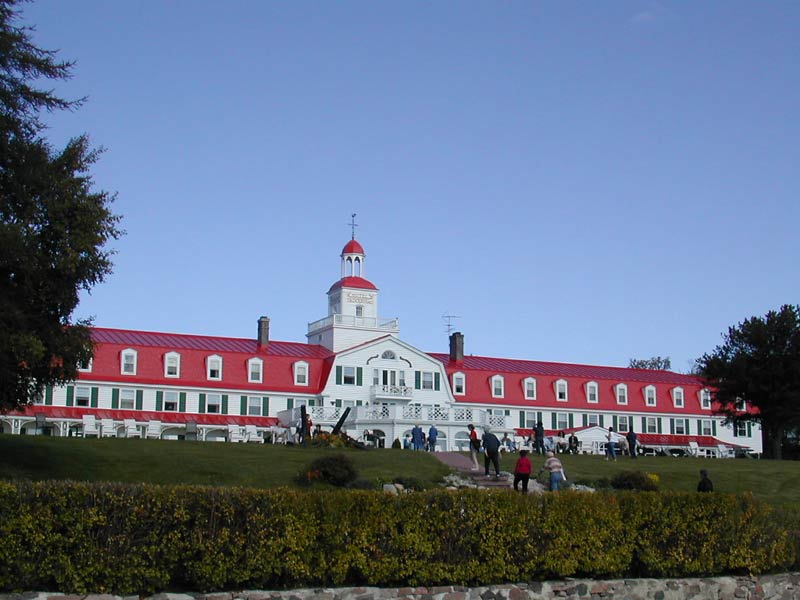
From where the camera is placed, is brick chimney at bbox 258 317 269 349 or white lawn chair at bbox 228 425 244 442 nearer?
white lawn chair at bbox 228 425 244 442

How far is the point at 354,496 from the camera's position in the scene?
19594 mm

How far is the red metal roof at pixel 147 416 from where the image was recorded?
58.2 meters

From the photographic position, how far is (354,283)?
2894 inches

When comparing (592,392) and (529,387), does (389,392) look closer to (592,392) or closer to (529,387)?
(529,387)

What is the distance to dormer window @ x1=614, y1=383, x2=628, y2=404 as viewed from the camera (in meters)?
76.8

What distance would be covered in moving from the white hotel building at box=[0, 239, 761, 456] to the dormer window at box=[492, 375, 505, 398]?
0.23ft

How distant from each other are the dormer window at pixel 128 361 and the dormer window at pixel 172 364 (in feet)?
6.25

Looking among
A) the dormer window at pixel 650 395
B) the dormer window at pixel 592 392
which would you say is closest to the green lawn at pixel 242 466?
the dormer window at pixel 592 392

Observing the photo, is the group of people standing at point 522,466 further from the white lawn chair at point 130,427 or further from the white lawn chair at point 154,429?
the white lawn chair at point 130,427

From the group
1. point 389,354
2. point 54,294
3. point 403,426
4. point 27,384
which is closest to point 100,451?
point 27,384

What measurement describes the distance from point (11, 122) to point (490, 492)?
15098mm

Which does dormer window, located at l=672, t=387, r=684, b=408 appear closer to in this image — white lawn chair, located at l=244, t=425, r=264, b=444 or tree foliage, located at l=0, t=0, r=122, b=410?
white lawn chair, located at l=244, t=425, r=264, b=444

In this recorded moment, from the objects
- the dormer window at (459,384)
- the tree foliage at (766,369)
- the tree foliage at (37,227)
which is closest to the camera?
the tree foliage at (37,227)

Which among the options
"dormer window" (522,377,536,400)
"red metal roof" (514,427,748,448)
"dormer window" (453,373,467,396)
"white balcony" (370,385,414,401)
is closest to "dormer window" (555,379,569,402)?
"dormer window" (522,377,536,400)
